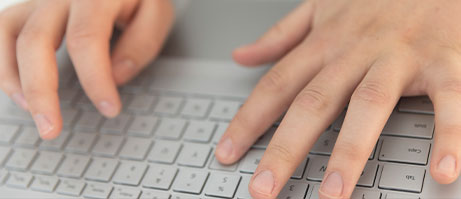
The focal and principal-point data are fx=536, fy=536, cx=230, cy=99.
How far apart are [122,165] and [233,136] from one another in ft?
0.48

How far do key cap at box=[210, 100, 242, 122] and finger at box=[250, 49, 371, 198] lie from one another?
0.11 meters

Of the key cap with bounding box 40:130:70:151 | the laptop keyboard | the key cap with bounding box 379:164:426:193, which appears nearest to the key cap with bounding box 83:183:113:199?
the laptop keyboard

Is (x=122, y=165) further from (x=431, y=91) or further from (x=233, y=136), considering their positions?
(x=431, y=91)

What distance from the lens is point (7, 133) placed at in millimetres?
766

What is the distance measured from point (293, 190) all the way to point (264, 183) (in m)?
0.04

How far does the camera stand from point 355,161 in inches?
21.7

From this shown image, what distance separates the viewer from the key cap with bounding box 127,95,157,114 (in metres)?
0.76

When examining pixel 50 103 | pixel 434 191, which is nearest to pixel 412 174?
pixel 434 191

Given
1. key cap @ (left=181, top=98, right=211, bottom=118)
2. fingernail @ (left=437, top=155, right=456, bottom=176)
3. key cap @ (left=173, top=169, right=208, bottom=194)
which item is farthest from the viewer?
key cap @ (left=181, top=98, right=211, bottom=118)

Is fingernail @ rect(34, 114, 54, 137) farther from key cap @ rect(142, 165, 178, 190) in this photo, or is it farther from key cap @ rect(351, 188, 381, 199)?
key cap @ rect(351, 188, 381, 199)

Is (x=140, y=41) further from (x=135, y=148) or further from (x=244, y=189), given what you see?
(x=244, y=189)

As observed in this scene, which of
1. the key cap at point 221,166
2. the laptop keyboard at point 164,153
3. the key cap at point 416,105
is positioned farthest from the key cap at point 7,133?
the key cap at point 416,105

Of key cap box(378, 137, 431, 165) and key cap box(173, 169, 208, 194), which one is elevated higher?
key cap box(378, 137, 431, 165)

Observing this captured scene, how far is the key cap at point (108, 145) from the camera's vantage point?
0.70 metres
